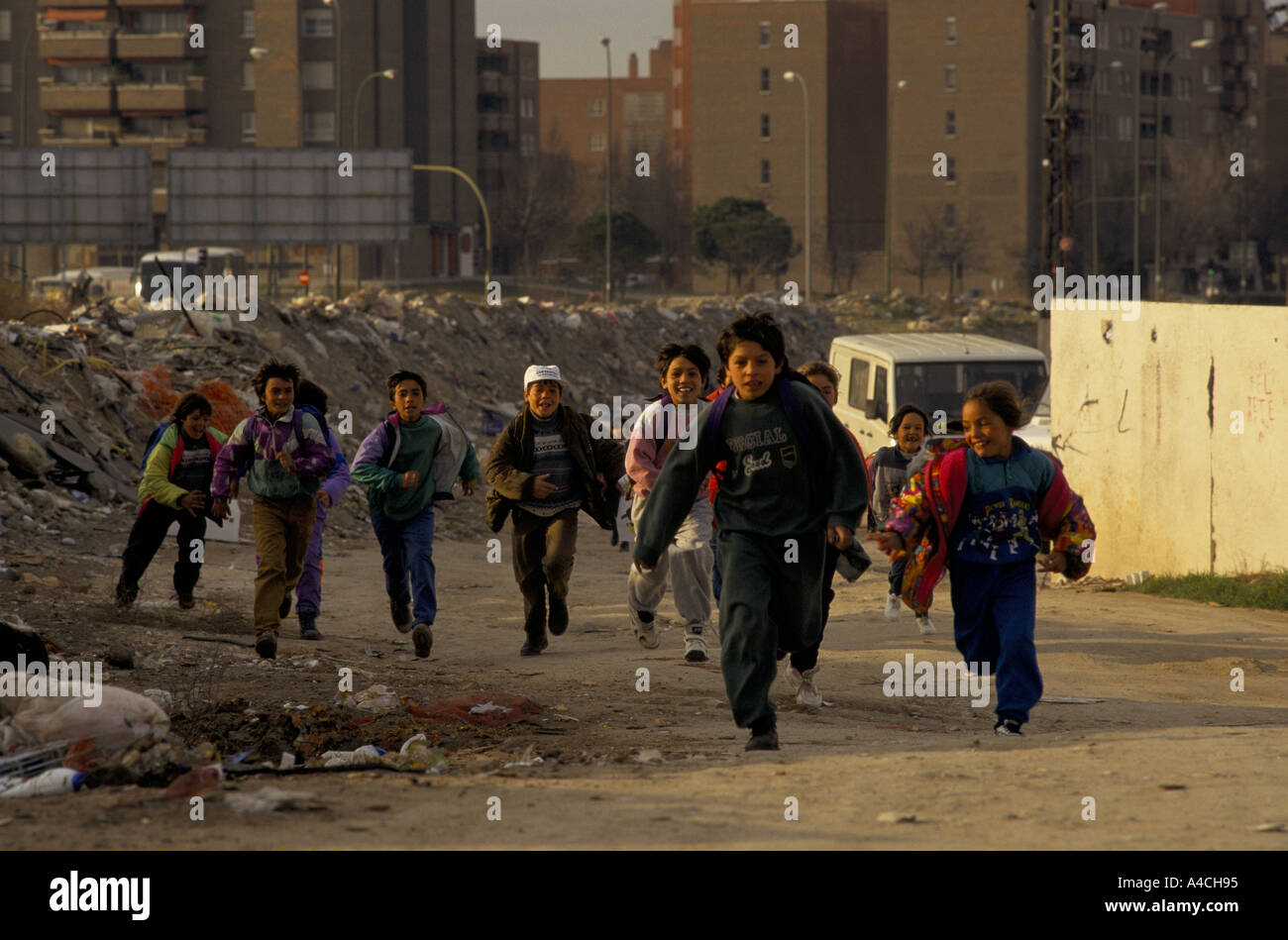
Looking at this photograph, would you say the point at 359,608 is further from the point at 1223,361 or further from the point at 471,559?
the point at 1223,361

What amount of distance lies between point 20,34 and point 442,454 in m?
81.9

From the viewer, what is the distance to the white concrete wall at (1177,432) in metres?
12.1

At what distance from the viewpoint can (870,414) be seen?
50.4 feet

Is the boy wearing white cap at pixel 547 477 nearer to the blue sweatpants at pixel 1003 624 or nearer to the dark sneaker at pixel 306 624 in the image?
the dark sneaker at pixel 306 624

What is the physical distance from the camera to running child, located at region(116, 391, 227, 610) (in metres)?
10.2

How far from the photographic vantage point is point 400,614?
1022 cm

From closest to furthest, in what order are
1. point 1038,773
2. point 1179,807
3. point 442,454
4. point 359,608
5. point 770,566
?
point 1179,807 < point 1038,773 < point 770,566 < point 442,454 < point 359,608

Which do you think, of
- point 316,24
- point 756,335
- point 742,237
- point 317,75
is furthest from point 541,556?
point 316,24

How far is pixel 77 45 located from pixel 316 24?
1240cm

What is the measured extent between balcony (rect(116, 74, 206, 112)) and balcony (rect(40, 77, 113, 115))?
0.69 metres

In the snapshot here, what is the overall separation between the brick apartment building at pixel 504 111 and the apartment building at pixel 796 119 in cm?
1201

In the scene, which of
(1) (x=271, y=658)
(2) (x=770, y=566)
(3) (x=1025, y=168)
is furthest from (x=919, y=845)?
(3) (x=1025, y=168)

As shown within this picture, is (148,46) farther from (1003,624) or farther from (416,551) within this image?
(1003,624)

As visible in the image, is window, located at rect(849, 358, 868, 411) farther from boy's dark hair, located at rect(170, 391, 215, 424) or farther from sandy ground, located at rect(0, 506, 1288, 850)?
boy's dark hair, located at rect(170, 391, 215, 424)
